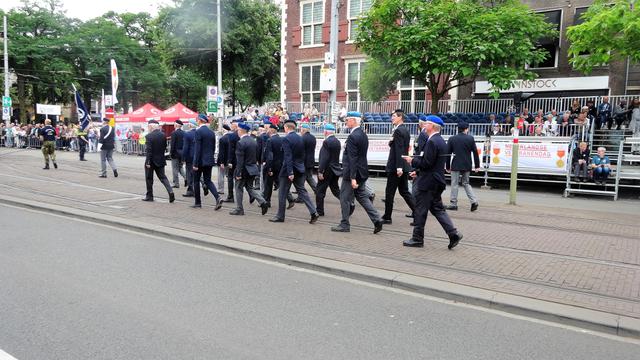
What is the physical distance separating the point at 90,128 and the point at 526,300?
29083 millimetres

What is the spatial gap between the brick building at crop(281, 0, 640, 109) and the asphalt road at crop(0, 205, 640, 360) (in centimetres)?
1540

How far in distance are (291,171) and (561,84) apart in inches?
675

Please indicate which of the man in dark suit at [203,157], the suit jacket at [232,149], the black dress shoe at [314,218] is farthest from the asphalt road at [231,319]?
the suit jacket at [232,149]

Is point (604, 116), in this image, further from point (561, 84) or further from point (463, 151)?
point (463, 151)

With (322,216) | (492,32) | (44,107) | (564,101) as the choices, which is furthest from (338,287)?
(44,107)

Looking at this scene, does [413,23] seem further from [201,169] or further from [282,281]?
[282,281]

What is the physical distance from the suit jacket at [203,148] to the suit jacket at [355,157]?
3376 mm

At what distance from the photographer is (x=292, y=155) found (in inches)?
361

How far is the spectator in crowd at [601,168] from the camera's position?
13367mm

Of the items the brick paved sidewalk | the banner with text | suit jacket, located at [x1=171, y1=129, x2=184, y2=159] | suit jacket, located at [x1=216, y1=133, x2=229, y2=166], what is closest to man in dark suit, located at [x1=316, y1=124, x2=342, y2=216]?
the brick paved sidewalk

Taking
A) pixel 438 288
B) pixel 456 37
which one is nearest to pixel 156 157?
pixel 438 288

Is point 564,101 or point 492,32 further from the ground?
point 492,32

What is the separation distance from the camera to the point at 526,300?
5.18 meters

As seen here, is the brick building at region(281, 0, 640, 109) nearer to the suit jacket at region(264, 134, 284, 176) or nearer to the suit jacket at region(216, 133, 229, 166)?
the suit jacket at region(216, 133, 229, 166)
